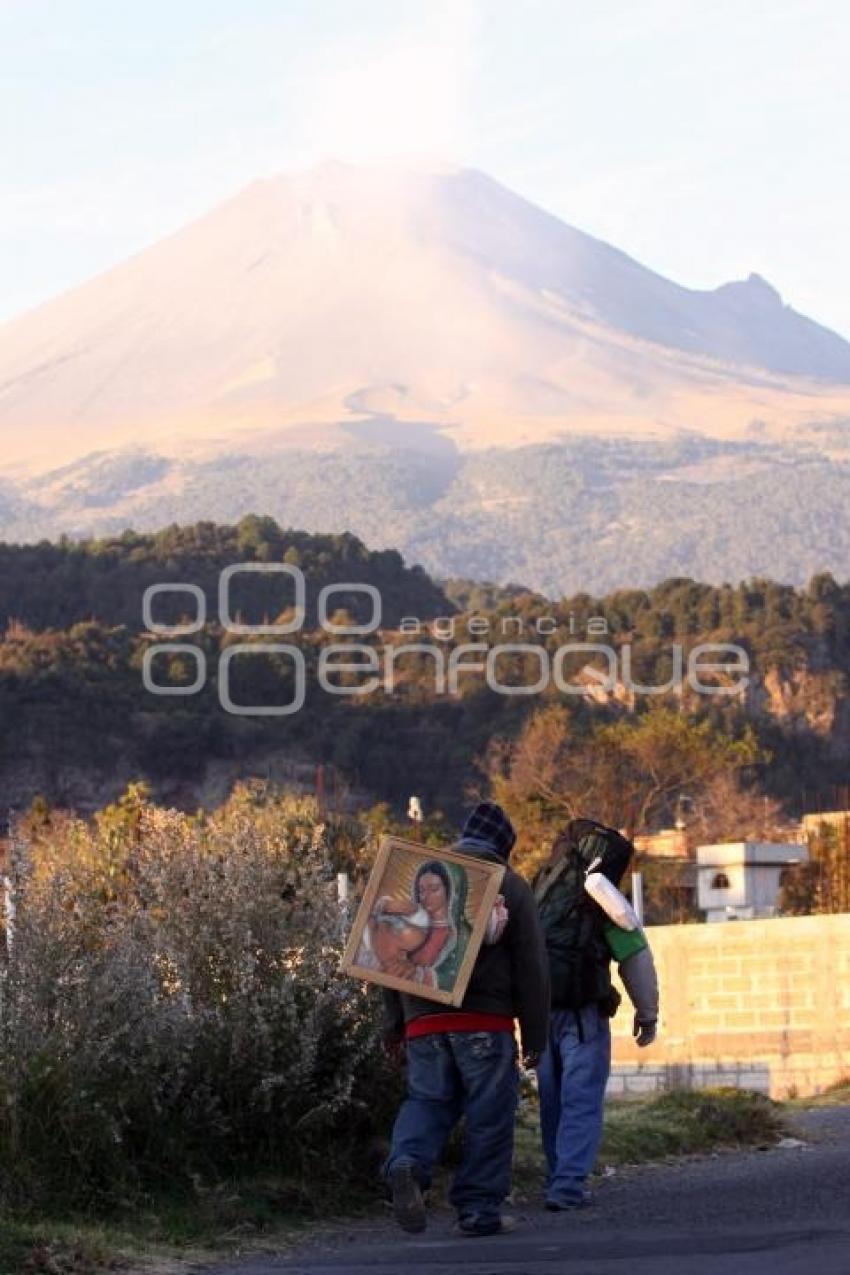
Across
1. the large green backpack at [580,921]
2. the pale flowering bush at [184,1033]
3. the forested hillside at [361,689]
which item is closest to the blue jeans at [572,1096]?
the large green backpack at [580,921]

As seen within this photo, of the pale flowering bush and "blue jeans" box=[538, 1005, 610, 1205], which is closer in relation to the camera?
the pale flowering bush

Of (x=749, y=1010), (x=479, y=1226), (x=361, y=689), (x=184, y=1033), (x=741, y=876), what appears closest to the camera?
(x=479, y=1226)

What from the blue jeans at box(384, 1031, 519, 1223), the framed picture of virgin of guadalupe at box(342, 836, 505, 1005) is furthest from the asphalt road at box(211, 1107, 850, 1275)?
the framed picture of virgin of guadalupe at box(342, 836, 505, 1005)

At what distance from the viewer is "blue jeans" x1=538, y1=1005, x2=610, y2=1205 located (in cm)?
1066

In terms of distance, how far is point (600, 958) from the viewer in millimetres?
10945

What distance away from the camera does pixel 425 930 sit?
991cm

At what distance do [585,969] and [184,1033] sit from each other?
1.63 m

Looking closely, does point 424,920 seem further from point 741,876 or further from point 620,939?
point 741,876

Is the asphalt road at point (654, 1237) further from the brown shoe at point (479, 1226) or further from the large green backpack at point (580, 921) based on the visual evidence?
the large green backpack at point (580, 921)

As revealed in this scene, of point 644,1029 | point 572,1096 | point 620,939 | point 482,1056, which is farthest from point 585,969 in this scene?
point 482,1056

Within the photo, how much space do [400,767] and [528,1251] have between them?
217 ft

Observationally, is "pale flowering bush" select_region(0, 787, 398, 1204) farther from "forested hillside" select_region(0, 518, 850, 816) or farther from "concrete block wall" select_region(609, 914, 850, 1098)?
"forested hillside" select_region(0, 518, 850, 816)

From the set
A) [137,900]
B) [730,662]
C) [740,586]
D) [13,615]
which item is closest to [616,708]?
[730,662]

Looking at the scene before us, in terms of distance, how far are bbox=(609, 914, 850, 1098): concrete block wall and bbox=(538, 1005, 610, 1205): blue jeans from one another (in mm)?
13978
